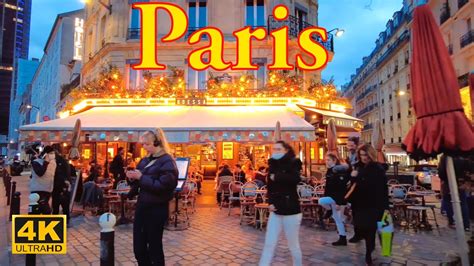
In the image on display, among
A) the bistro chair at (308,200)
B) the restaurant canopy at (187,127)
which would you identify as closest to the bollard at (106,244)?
the bistro chair at (308,200)

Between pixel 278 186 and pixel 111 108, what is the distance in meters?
10.6

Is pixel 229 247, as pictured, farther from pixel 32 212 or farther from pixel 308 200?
pixel 32 212

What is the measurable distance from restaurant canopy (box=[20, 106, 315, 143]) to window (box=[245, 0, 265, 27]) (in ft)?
15.6

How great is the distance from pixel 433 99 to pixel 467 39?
2136 centimetres

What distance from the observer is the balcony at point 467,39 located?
19.9 metres

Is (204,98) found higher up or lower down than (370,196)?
higher up

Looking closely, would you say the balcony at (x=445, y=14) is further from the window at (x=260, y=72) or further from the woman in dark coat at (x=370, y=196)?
the woman in dark coat at (x=370, y=196)

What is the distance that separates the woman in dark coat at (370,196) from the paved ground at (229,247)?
0.44 meters

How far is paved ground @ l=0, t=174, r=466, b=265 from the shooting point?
4695 millimetres

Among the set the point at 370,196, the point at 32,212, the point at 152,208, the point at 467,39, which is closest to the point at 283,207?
the point at 152,208

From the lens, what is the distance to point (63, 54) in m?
33.8

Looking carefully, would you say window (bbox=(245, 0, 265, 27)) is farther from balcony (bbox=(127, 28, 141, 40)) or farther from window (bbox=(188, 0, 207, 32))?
balcony (bbox=(127, 28, 141, 40))

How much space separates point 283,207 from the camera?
363 centimetres

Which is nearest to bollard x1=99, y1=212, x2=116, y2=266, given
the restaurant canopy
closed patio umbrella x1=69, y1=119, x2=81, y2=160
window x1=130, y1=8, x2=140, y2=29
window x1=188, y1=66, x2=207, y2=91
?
closed patio umbrella x1=69, y1=119, x2=81, y2=160
